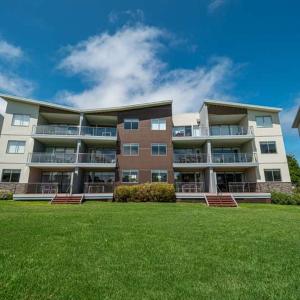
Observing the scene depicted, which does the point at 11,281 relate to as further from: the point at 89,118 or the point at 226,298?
the point at 89,118

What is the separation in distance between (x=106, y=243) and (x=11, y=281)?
2.82m

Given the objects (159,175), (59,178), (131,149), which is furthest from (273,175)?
(59,178)

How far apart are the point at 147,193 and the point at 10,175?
14.7m

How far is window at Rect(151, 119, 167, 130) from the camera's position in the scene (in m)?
26.5

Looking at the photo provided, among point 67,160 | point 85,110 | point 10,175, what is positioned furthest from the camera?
point 85,110

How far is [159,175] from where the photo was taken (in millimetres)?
24750

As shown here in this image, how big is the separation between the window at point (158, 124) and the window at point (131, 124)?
191 cm

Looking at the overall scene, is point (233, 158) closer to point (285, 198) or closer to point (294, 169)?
point (285, 198)

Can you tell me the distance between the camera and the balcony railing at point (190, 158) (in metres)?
25.0

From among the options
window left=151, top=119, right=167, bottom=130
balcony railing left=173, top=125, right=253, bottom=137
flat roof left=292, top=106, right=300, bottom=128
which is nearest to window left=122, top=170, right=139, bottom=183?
window left=151, top=119, right=167, bottom=130

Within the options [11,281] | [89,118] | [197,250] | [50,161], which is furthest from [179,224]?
[89,118]

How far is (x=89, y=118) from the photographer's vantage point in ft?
89.0

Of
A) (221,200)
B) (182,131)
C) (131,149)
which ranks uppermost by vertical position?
(182,131)

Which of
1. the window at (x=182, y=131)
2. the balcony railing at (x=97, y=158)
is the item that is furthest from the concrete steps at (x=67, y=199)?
the window at (x=182, y=131)
